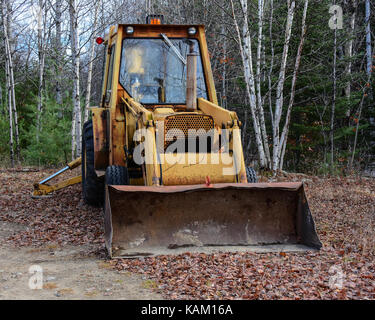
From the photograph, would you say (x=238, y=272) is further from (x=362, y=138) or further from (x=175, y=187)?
(x=362, y=138)

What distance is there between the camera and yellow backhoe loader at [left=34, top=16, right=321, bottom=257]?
5.49 m

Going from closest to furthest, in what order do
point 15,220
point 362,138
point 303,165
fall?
point 15,220, point 303,165, point 362,138

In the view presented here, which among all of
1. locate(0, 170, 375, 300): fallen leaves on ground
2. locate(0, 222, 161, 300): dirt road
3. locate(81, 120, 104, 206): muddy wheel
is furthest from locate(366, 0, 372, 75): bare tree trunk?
locate(0, 222, 161, 300): dirt road

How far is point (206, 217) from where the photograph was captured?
5637mm

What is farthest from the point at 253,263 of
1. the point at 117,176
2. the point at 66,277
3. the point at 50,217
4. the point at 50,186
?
the point at 50,186

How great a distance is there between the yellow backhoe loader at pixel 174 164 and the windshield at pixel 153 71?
1 cm

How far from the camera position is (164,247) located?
5.42 meters

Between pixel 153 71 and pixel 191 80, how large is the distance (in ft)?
3.76

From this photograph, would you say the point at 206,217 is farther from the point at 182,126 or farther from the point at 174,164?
the point at 182,126

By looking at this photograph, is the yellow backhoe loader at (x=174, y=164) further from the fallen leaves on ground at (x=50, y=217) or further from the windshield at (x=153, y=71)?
the fallen leaves on ground at (x=50, y=217)

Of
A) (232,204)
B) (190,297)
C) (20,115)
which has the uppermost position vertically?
(20,115)
